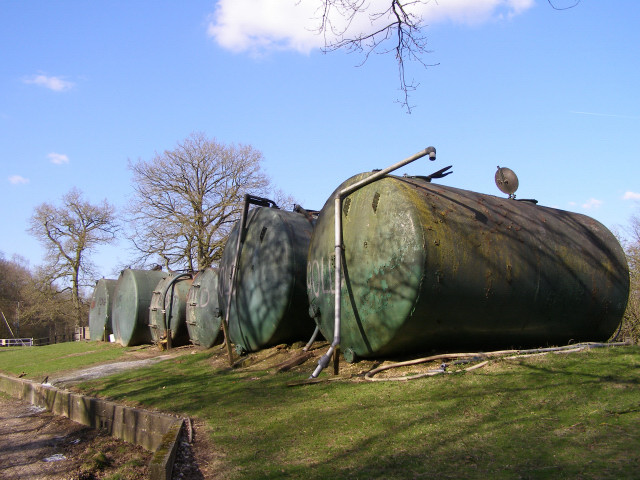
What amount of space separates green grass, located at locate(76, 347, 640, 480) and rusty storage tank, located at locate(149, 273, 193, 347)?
8.84 meters

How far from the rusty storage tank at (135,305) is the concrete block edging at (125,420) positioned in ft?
22.8

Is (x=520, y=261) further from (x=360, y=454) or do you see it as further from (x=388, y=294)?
(x=360, y=454)

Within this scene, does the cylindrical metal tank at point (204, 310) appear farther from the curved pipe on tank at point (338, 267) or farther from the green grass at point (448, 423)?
the curved pipe on tank at point (338, 267)

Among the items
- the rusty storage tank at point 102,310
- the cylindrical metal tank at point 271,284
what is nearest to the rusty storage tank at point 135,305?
the rusty storage tank at point 102,310

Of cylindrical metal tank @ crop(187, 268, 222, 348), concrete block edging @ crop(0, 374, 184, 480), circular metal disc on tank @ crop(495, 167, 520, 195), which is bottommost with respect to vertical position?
concrete block edging @ crop(0, 374, 184, 480)

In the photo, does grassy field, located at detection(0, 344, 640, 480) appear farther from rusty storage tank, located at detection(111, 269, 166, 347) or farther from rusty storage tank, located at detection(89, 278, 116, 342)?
rusty storage tank, located at detection(89, 278, 116, 342)

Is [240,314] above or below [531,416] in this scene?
above

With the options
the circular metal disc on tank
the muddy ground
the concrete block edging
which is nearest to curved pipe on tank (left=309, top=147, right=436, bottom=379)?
the muddy ground

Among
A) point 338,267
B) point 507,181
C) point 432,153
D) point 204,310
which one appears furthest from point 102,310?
point 432,153

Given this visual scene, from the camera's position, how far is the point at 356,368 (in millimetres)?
8391

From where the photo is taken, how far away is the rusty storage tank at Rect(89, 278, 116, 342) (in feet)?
74.6

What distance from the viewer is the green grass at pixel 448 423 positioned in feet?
14.0

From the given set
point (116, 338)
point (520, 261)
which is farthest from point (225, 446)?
point (116, 338)

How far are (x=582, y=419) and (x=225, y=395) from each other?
16.6 feet
